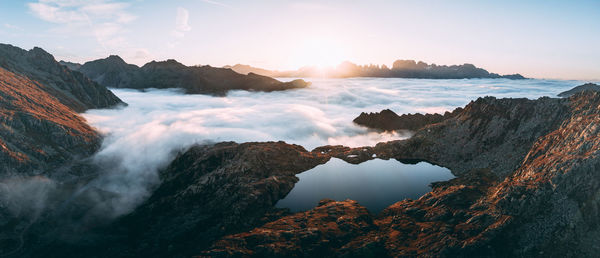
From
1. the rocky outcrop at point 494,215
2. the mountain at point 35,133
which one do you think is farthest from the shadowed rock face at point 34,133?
the rocky outcrop at point 494,215

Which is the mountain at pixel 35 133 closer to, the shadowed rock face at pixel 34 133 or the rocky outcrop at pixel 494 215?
the shadowed rock face at pixel 34 133

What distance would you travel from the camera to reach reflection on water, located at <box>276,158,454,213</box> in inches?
4222

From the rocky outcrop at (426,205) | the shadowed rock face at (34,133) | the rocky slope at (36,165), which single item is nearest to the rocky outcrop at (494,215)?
the rocky outcrop at (426,205)

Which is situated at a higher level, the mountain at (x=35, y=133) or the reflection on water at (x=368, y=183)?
the mountain at (x=35, y=133)

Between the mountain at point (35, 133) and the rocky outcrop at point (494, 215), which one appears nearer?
the rocky outcrop at point (494, 215)

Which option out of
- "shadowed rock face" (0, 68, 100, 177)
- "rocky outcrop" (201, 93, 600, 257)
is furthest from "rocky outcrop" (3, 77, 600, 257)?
"shadowed rock face" (0, 68, 100, 177)

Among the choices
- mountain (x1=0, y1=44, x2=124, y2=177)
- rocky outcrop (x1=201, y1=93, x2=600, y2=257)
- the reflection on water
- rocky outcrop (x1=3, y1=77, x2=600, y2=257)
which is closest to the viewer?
rocky outcrop (x1=201, y1=93, x2=600, y2=257)

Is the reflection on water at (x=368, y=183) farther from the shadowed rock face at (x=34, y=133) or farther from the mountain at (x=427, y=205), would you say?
the shadowed rock face at (x=34, y=133)

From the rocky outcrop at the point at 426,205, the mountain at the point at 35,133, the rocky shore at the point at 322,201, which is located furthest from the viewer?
the mountain at the point at 35,133

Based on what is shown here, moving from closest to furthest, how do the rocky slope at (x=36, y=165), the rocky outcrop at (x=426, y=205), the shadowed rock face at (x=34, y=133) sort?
the rocky outcrop at (x=426, y=205) < the rocky slope at (x=36, y=165) < the shadowed rock face at (x=34, y=133)

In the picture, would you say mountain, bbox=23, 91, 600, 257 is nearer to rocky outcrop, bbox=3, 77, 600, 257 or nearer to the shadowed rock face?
rocky outcrop, bbox=3, 77, 600, 257

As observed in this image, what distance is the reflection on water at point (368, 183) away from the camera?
107 metres

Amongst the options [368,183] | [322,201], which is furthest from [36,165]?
[368,183]

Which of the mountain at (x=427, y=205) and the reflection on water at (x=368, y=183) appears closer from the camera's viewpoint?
the mountain at (x=427, y=205)
